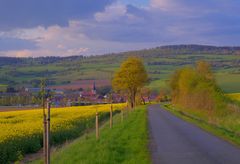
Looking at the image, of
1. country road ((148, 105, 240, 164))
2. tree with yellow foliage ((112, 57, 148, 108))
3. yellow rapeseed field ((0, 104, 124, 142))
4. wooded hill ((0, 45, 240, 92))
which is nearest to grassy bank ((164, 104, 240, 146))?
country road ((148, 105, 240, 164))

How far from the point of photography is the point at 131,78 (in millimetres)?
81000

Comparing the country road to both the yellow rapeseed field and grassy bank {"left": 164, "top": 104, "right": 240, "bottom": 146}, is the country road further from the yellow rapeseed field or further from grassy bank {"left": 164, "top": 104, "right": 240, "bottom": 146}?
the yellow rapeseed field

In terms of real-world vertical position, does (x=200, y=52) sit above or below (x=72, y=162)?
above

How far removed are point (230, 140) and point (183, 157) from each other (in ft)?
22.4

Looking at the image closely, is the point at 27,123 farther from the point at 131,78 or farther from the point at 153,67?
the point at 153,67

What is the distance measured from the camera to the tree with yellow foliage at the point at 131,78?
3191 inches

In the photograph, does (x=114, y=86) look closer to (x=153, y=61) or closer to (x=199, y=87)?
(x=199, y=87)

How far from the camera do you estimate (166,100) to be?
135 meters

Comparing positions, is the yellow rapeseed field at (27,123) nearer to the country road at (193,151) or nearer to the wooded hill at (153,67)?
the country road at (193,151)

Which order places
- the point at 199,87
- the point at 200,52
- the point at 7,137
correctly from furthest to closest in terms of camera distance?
the point at 200,52
the point at 199,87
the point at 7,137

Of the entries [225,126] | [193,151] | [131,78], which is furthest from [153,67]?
[193,151]

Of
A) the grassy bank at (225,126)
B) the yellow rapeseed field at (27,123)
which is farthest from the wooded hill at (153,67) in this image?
the grassy bank at (225,126)

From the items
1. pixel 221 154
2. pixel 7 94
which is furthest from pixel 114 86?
pixel 221 154

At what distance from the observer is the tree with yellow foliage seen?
8106cm
